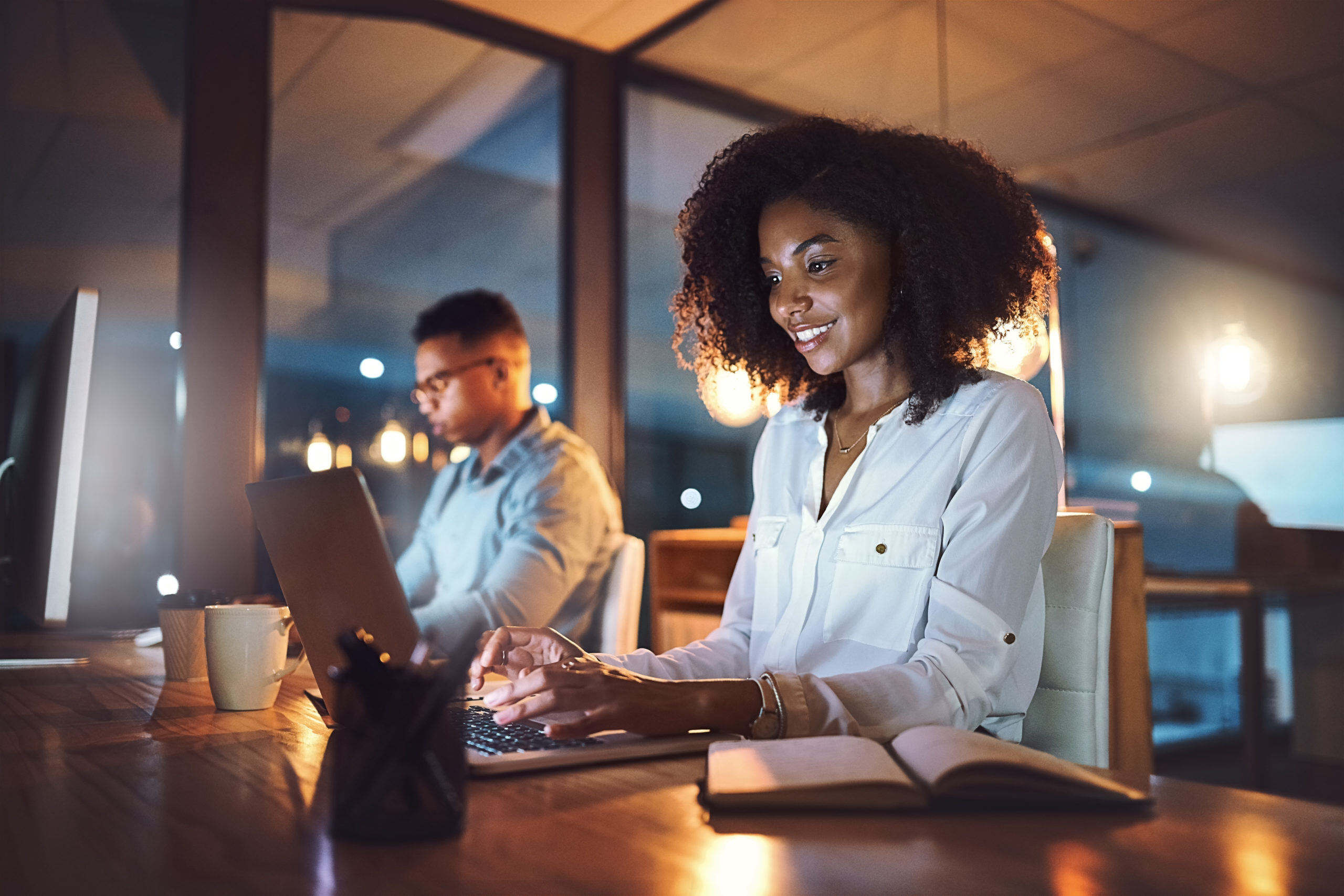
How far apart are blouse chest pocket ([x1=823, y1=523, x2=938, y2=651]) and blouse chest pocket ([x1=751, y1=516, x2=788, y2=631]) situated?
13cm

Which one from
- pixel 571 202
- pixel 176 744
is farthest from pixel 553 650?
pixel 571 202

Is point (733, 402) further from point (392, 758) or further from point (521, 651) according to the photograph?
point (392, 758)

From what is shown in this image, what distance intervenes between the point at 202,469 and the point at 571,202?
59.7 inches

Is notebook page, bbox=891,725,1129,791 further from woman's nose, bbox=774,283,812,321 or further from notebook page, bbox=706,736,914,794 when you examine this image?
woman's nose, bbox=774,283,812,321

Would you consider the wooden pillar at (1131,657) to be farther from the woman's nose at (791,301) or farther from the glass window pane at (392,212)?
the glass window pane at (392,212)

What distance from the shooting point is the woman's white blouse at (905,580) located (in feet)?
3.76

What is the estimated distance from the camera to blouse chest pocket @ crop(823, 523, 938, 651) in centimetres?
134

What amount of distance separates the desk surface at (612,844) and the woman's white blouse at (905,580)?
1.17ft

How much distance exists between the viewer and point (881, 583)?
1380mm

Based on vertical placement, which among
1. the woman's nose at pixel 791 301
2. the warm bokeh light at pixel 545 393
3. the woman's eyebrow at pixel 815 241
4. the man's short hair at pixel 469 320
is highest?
the man's short hair at pixel 469 320

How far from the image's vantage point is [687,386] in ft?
13.0

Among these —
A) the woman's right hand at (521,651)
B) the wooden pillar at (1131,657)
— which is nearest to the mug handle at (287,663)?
the woman's right hand at (521,651)

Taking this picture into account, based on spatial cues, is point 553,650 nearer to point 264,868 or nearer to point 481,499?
point 264,868

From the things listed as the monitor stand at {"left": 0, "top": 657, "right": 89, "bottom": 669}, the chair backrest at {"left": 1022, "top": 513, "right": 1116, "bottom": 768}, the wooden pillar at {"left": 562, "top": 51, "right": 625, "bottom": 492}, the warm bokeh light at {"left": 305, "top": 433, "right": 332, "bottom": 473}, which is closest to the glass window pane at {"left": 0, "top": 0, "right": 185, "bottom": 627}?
the warm bokeh light at {"left": 305, "top": 433, "right": 332, "bottom": 473}
